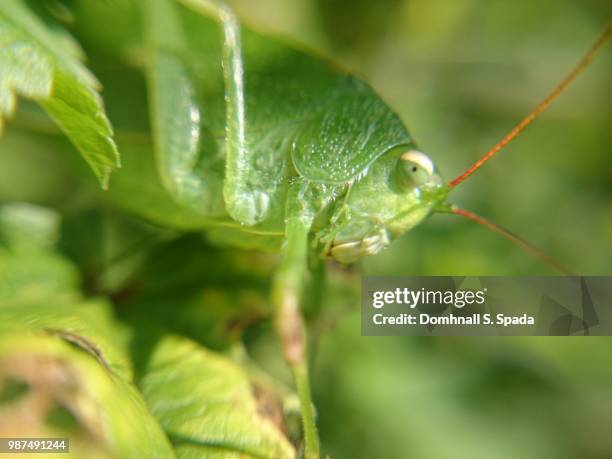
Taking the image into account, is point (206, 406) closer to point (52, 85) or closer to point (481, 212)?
point (52, 85)

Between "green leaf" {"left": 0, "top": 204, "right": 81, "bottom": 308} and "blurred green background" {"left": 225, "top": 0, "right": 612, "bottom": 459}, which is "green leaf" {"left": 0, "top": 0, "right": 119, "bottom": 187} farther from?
"blurred green background" {"left": 225, "top": 0, "right": 612, "bottom": 459}

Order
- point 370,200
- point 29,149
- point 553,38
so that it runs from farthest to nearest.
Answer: point 553,38 < point 29,149 < point 370,200

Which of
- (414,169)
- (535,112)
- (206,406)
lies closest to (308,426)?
(206,406)

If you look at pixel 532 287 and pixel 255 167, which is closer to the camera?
pixel 255 167

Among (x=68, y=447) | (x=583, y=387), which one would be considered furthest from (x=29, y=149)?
(x=583, y=387)

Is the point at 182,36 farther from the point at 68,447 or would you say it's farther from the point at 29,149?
the point at 68,447

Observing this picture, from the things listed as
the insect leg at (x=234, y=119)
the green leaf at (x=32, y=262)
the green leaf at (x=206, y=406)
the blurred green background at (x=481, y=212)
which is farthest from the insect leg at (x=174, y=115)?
the blurred green background at (x=481, y=212)
